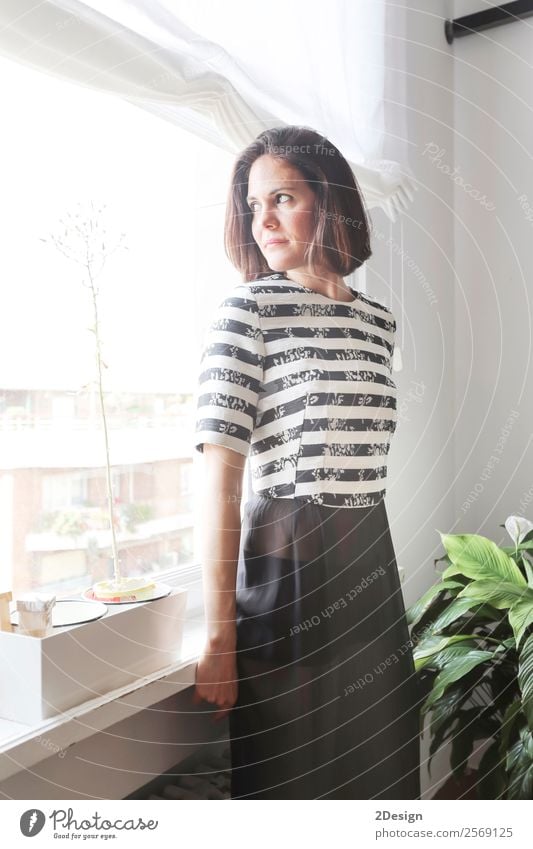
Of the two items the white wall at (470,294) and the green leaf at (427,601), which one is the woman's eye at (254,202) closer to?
the white wall at (470,294)

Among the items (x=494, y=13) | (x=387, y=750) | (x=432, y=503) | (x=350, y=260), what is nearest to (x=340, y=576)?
(x=387, y=750)

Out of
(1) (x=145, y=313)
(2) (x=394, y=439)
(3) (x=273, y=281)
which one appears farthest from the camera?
(2) (x=394, y=439)

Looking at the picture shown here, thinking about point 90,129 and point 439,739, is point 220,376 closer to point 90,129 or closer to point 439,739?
point 90,129

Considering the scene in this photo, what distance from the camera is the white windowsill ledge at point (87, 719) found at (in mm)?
474

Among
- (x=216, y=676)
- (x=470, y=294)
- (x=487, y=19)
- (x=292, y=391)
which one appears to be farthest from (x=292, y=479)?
(x=487, y=19)

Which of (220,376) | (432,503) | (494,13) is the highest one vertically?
(494,13)

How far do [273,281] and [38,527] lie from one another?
1.00ft

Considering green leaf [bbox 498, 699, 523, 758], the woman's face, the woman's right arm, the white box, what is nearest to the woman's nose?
Answer: the woman's face

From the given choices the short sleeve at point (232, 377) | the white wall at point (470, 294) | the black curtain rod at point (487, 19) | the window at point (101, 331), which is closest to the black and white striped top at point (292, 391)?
the short sleeve at point (232, 377)

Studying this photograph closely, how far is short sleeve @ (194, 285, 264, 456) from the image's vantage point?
0.57m

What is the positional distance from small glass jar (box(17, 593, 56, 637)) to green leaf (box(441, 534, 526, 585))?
516mm

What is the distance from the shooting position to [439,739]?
0.81 m

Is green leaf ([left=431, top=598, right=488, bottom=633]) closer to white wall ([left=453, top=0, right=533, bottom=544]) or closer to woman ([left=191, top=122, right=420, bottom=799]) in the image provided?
woman ([left=191, top=122, right=420, bottom=799])
